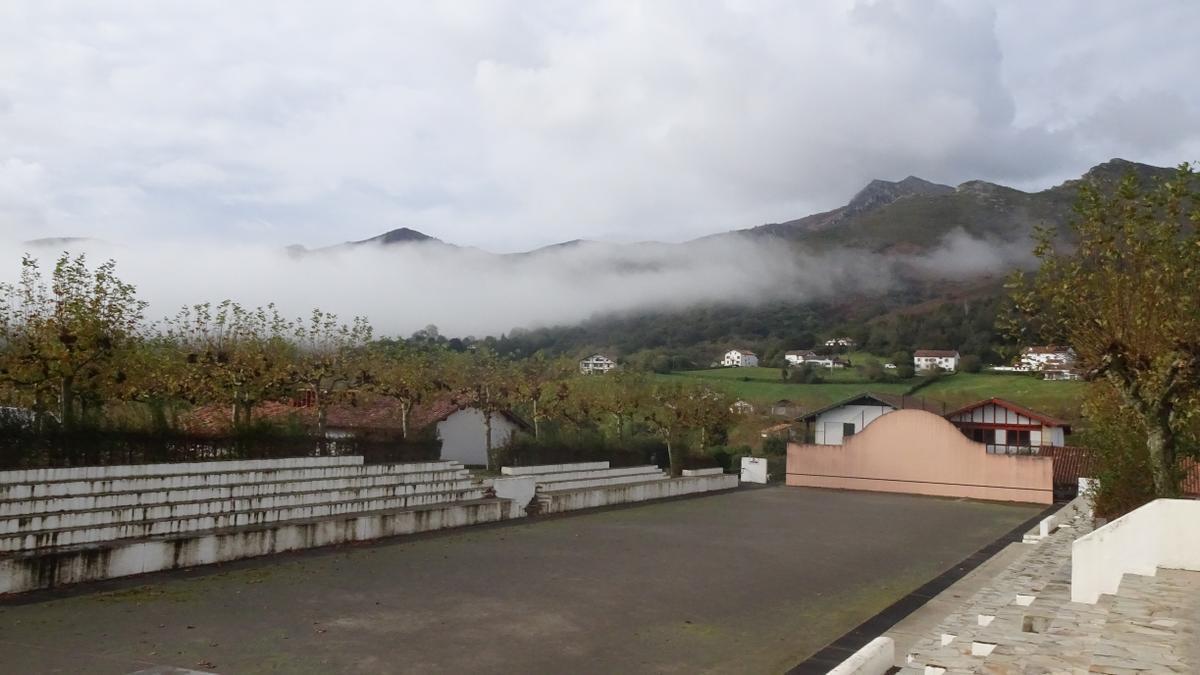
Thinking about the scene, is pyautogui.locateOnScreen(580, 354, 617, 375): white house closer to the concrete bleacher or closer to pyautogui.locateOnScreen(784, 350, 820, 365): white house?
the concrete bleacher

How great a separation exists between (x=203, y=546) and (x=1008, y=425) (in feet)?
123

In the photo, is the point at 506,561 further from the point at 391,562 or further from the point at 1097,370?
the point at 1097,370

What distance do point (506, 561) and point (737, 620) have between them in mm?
5059

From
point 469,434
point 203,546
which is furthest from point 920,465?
point 203,546

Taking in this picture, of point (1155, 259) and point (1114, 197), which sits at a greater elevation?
point (1114, 197)

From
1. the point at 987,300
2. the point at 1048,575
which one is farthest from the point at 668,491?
the point at 987,300

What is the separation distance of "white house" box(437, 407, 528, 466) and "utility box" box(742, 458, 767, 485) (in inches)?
382

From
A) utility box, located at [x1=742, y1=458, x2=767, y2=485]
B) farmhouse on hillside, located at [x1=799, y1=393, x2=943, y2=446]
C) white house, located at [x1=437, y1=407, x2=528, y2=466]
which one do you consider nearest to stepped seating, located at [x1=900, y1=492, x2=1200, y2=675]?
utility box, located at [x1=742, y1=458, x2=767, y2=485]

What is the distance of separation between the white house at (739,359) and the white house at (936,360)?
14.7 meters

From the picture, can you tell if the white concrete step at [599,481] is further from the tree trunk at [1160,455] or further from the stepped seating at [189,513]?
the tree trunk at [1160,455]

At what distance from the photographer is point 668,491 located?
27.1 m

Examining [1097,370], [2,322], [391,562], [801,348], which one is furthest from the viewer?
[801,348]

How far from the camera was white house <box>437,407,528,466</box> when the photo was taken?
36.0 m

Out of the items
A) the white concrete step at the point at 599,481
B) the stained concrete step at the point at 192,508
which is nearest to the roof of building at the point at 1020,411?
the white concrete step at the point at 599,481
